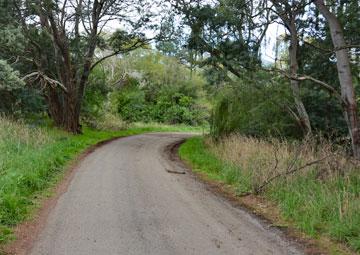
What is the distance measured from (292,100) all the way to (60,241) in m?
12.2

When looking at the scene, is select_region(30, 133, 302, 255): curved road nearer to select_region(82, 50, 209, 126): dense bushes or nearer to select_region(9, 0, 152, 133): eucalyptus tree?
select_region(9, 0, 152, 133): eucalyptus tree

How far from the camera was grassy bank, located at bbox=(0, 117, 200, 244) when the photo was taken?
7.22m

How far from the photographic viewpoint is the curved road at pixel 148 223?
5.77 metres

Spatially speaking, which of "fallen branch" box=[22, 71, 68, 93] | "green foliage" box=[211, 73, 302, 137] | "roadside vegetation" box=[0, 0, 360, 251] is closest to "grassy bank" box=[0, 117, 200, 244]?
"roadside vegetation" box=[0, 0, 360, 251]

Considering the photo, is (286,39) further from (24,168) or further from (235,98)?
(24,168)

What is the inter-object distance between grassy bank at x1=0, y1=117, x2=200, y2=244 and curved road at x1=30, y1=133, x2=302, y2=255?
1.96ft

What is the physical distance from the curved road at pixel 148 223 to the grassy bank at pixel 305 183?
77cm

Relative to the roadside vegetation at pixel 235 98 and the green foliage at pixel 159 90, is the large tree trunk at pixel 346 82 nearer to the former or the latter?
the roadside vegetation at pixel 235 98

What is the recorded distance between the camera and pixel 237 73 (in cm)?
1680

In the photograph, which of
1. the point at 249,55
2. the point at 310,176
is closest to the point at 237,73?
the point at 249,55

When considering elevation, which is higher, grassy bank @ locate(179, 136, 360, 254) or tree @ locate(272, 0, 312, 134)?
tree @ locate(272, 0, 312, 134)

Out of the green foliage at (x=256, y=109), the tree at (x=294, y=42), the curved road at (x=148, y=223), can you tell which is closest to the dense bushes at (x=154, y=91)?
the green foliage at (x=256, y=109)

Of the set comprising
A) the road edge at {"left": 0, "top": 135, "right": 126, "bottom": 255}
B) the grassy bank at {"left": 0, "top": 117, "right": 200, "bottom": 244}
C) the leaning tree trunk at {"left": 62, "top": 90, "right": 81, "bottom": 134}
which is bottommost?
the road edge at {"left": 0, "top": 135, "right": 126, "bottom": 255}

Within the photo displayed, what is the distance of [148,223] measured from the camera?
686cm
